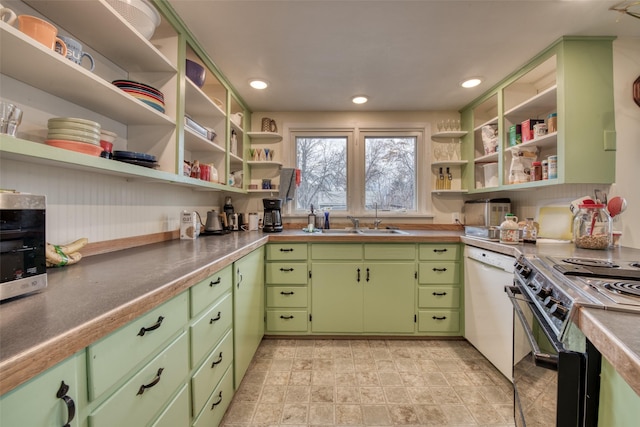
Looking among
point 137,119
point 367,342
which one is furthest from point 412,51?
point 367,342

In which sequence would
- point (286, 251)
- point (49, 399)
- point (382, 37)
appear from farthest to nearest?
point (286, 251) < point (382, 37) < point (49, 399)

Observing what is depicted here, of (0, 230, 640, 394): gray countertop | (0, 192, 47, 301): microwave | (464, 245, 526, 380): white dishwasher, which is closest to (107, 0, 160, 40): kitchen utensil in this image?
(0, 192, 47, 301): microwave

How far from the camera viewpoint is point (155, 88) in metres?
1.43

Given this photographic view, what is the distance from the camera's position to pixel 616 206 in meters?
1.51

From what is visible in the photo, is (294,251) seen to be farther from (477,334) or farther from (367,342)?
(477,334)

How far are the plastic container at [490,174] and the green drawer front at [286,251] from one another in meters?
1.83

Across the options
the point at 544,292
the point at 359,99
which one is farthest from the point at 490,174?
the point at 544,292

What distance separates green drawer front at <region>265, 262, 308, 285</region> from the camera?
212 centimetres

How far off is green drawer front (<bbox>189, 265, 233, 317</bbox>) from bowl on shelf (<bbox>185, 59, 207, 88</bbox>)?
4.12ft

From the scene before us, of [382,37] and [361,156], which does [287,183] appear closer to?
[361,156]

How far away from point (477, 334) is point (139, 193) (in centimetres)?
257

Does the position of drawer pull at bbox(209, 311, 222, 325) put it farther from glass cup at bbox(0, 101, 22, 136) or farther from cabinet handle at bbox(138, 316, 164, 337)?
glass cup at bbox(0, 101, 22, 136)

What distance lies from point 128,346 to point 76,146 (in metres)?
0.76

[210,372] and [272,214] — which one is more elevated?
[272,214]
